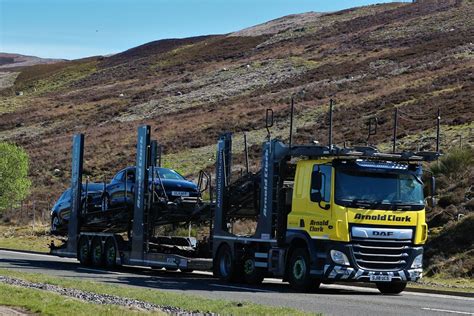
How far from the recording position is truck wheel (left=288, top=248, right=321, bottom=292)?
62.1ft

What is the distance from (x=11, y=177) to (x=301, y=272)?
32.7 m

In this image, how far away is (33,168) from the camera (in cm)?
6225

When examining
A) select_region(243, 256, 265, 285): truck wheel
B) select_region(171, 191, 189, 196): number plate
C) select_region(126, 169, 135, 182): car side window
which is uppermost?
select_region(126, 169, 135, 182): car side window

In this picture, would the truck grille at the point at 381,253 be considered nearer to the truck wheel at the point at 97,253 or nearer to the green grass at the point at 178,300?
the green grass at the point at 178,300

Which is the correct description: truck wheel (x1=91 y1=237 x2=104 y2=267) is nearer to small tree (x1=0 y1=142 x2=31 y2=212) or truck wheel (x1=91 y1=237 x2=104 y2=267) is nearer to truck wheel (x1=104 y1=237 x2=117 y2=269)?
truck wheel (x1=104 y1=237 x2=117 y2=269)

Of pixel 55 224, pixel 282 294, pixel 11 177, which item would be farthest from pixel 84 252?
pixel 11 177

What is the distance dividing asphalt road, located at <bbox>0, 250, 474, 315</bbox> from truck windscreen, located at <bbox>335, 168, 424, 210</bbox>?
1821 mm

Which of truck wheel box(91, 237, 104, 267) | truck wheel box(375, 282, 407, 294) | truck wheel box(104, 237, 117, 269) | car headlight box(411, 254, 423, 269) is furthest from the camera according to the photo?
truck wheel box(91, 237, 104, 267)

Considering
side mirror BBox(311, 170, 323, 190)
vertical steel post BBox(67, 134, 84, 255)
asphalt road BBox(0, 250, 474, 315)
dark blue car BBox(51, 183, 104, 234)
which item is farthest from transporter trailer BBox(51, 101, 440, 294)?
vertical steel post BBox(67, 134, 84, 255)

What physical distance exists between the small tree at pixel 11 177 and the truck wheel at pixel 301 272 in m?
31.9

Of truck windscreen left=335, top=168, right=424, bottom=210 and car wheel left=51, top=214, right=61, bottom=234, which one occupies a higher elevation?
truck windscreen left=335, top=168, right=424, bottom=210

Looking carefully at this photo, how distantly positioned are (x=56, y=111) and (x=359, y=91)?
33041 mm

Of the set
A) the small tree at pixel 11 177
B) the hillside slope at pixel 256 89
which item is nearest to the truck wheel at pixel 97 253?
the hillside slope at pixel 256 89

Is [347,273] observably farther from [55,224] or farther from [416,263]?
[55,224]
